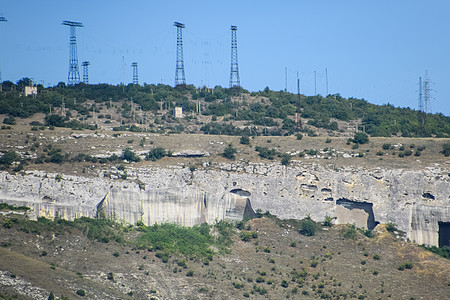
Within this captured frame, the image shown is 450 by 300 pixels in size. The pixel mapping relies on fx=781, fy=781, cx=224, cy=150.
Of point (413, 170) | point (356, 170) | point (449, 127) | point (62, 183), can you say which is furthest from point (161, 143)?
point (449, 127)

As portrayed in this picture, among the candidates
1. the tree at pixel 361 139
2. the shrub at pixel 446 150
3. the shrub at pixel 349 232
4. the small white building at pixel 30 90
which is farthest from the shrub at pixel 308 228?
the small white building at pixel 30 90

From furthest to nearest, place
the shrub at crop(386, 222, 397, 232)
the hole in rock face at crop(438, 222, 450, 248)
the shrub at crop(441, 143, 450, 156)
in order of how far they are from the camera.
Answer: the shrub at crop(441, 143, 450, 156), the hole in rock face at crop(438, 222, 450, 248), the shrub at crop(386, 222, 397, 232)

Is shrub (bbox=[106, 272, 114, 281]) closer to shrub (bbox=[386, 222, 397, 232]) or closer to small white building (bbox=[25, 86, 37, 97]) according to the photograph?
shrub (bbox=[386, 222, 397, 232])

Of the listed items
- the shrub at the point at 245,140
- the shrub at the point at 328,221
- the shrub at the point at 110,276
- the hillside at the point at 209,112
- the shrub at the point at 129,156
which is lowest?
the shrub at the point at 110,276

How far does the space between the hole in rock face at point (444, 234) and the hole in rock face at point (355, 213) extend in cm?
541

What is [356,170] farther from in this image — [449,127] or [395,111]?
[395,111]

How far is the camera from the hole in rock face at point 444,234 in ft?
203

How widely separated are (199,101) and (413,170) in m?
39.4

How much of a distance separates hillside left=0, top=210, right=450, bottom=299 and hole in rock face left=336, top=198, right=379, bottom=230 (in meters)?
1.81

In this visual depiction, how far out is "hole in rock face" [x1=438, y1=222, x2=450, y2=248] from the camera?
6181cm

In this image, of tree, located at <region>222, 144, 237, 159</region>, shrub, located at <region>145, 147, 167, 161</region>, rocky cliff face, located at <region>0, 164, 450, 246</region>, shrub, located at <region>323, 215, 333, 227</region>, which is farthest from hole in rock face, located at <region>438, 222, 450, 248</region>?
shrub, located at <region>145, 147, 167, 161</region>

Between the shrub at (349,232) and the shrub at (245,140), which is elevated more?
the shrub at (245,140)

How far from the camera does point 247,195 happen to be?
64875 millimetres

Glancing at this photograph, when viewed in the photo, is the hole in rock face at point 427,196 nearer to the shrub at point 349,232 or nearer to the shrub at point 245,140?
the shrub at point 349,232
